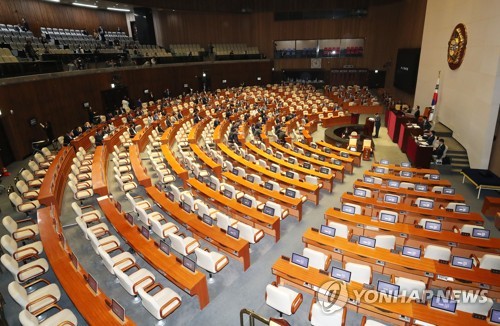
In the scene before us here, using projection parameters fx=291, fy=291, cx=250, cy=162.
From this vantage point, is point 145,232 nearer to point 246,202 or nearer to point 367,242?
point 246,202

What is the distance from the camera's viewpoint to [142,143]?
16875 millimetres

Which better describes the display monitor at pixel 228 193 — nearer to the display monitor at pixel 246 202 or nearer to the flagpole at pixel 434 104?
the display monitor at pixel 246 202

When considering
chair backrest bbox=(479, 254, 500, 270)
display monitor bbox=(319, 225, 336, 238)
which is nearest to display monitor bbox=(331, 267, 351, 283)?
display monitor bbox=(319, 225, 336, 238)

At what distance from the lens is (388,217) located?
786 centimetres

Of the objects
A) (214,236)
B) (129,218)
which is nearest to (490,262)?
(214,236)

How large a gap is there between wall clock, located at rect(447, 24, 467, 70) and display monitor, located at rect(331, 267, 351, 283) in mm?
14913

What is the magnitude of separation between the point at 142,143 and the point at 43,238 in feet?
33.6

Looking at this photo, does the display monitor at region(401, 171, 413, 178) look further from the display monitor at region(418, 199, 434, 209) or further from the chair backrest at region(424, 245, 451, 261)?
the chair backrest at region(424, 245, 451, 261)

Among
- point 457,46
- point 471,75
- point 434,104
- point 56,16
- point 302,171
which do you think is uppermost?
point 56,16

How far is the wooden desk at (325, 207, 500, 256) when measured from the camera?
6.92m

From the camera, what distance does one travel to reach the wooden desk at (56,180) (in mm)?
9227

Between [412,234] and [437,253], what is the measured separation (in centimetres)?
75

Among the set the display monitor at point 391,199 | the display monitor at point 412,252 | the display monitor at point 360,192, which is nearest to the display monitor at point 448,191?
the display monitor at point 391,199

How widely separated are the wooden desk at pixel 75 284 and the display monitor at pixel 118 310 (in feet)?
0.33
